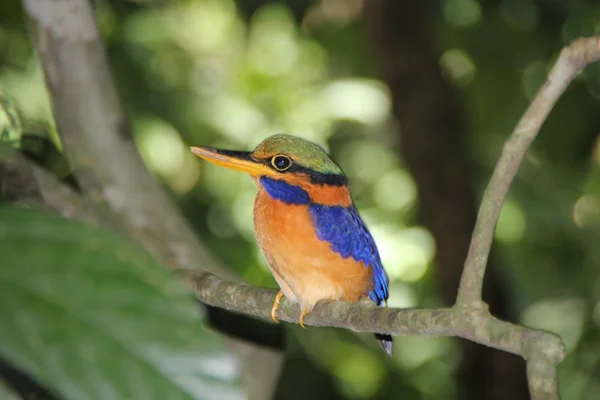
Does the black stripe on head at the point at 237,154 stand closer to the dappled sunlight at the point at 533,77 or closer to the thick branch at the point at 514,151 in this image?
the thick branch at the point at 514,151

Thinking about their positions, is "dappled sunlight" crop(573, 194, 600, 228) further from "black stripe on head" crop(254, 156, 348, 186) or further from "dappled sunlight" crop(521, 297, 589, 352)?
"black stripe on head" crop(254, 156, 348, 186)

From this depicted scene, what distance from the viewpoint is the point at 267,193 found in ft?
8.95

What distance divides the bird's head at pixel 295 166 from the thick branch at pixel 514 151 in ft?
3.80

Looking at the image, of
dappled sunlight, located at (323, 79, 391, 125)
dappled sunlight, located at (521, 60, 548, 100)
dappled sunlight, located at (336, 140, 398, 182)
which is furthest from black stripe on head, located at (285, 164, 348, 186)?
dappled sunlight, located at (336, 140, 398, 182)

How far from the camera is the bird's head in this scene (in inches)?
104

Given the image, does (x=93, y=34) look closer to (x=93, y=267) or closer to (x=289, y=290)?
(x=289, y=290)

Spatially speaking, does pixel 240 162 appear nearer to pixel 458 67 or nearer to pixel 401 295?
pixel 401 295

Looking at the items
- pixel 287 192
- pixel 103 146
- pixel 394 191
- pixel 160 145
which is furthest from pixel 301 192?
pixel 394 191

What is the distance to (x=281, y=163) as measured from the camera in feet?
Answer: 8.71

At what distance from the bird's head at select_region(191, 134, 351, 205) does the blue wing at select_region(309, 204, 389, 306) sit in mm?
50

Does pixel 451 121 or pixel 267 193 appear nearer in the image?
pixel 267 193

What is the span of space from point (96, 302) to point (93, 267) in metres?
0.04

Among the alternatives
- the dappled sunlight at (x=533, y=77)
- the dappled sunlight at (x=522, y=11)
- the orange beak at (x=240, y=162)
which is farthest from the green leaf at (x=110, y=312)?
the dappled sunlight at (x=533, y=77)

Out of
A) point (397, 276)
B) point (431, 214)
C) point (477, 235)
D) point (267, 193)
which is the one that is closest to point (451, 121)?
point (431, 214)
